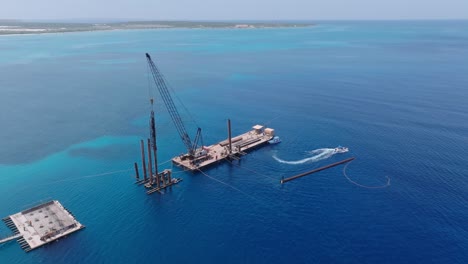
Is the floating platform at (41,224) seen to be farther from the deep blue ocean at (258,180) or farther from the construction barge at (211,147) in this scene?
the construction barge at (211,147)

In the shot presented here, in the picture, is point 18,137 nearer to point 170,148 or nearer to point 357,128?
point 170,148

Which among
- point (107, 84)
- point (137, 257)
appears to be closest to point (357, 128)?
point (137, 257)

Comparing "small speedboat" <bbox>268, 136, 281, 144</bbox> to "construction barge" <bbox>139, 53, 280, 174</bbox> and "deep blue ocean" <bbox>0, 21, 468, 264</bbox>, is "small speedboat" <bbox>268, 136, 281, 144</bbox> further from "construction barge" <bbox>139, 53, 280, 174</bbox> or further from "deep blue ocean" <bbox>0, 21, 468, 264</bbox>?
"deep blue ocean" <bbox>0, 21, 468, 264</bbox>

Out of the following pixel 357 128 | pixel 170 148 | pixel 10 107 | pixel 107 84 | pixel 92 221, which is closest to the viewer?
pixel 92 221

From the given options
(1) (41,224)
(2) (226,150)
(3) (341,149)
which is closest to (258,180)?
(2) (226,150)

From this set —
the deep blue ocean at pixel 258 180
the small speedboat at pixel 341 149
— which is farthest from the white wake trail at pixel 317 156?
the small speedboat at pixel 341 149

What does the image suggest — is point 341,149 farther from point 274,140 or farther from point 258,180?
point 258,180
